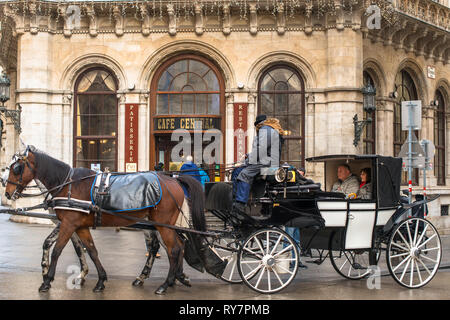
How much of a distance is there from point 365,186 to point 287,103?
32.6 feet

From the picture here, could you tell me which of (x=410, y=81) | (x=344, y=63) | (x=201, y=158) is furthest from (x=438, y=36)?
(x=201, y=158)

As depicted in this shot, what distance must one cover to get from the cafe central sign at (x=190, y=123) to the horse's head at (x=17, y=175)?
10571 mm

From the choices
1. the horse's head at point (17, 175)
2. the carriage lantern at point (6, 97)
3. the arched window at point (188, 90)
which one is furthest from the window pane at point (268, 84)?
the horse's head at point (17, 175)

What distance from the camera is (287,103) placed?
1962 cm

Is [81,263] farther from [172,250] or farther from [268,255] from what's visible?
[268,255]

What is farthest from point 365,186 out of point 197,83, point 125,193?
point 197,83

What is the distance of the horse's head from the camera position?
880cm

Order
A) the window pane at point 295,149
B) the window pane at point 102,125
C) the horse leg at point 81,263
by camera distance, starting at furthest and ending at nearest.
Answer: the window pane at point 102,125
the window pane at point 295,149
the horse leg at point 81,263

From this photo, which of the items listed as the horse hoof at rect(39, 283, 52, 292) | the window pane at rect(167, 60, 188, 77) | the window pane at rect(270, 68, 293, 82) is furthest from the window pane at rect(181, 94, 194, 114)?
the horse hoof at rect(39, 283, 52, 292)

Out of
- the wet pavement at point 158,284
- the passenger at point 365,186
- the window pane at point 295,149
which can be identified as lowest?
the wet pavement at point 158,284

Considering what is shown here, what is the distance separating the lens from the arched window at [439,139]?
81.8 ft

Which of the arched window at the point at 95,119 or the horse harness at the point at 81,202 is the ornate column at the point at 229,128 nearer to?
the arched window at the point at 95,119
